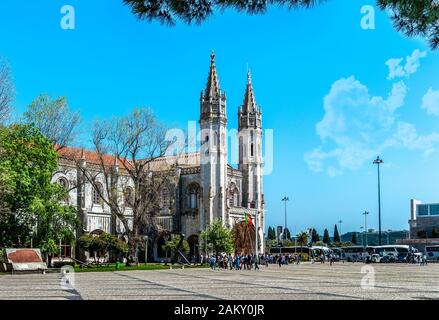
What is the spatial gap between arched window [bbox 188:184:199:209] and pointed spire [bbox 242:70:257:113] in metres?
13.9

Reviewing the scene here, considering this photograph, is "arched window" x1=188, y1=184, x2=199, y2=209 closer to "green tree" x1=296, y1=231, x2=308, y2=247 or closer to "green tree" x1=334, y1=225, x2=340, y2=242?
"green tree" x1=296, y1=231, x2=308, y2=247

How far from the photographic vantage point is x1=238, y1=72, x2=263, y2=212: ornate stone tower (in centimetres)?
7456

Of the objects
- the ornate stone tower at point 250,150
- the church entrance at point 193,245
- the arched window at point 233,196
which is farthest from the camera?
the ornate stone tower at point 250,150

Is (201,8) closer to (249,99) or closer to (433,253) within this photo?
(249,99)

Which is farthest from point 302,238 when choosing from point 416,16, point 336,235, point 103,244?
point 416,16

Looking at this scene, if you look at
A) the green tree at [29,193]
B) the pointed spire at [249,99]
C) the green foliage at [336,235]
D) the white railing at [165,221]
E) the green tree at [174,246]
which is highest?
the pointed spire at [249,99]

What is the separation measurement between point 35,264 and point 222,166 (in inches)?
1357

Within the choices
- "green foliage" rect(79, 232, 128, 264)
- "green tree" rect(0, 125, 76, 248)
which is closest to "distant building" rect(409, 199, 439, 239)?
"green foliage" rect(79, 232, 128, 264)

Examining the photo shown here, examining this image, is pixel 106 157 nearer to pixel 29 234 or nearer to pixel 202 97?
pixel 202 97

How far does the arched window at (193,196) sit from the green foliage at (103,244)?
55.3 feet

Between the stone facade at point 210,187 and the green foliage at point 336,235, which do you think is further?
the green foliage at point 336,235

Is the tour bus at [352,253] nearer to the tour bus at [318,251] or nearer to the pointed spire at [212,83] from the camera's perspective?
the tour bus at [318,251]

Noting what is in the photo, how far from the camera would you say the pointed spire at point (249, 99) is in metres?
77.5

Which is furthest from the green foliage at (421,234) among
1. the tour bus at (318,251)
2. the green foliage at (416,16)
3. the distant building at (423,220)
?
the green foliage at (416,16)
